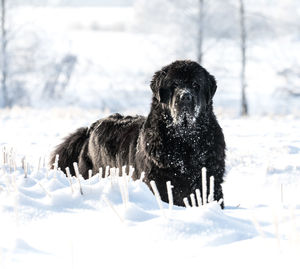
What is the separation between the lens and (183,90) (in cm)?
453

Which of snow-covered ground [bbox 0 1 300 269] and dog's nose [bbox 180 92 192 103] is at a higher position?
dog's nose [bbox 180 92 192 103]

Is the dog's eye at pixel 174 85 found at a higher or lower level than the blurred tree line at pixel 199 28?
lower

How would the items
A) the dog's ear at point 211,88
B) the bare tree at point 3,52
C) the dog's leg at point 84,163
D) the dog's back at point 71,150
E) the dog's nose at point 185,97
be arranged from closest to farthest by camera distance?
the dog's nose at point 185,97, the dog's ear at point 211,88, the dog's leg at point 84,163, the dog's back at point 71,150, the bare tree at point 3,52

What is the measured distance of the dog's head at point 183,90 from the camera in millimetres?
4496

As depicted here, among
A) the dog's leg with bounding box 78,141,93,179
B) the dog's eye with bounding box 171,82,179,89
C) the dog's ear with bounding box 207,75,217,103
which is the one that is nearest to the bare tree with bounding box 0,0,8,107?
the dog's leg with bounding box 78,141,93,179

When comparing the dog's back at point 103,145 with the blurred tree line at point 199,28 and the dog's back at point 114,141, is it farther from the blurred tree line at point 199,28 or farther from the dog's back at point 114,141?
the blurred tree line at point 199,28

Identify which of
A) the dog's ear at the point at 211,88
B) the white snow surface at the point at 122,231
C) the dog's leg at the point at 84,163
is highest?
the dog's ear at the point at 211,88

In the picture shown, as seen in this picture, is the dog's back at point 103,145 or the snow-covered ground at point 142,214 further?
the dog's back at point 103,145

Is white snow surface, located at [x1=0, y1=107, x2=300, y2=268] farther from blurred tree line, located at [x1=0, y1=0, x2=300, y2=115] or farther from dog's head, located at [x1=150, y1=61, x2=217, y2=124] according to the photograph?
blurred tree line, located at [x1=0, y1=0, x2=300, y2=115]

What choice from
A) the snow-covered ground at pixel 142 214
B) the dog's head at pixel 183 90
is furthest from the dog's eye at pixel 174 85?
the snow-covered ground at pixel 142 214

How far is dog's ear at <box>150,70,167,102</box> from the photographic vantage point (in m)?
4.71

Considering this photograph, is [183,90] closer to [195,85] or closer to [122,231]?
[195,85]

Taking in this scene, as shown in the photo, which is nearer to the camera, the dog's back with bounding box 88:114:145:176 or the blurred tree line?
the dog's back with bounding box 88:114:145:176

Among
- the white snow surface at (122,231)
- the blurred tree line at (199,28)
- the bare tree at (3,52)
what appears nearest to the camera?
the white snow surface at (122,231)
